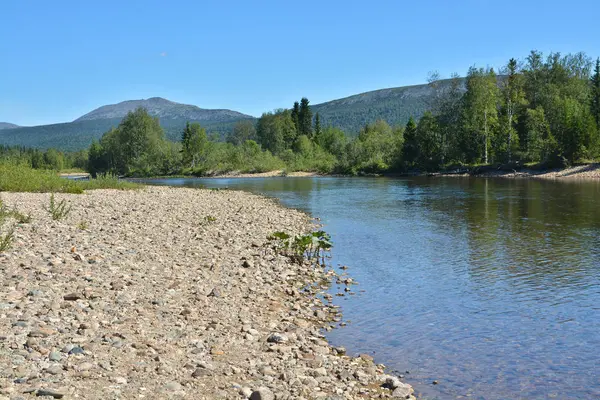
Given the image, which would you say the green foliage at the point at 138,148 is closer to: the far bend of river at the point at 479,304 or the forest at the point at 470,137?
the forest at the point at 470,137

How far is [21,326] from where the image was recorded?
24.1 feet

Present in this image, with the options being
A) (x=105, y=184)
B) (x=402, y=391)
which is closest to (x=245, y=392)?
(x=402, y=391)

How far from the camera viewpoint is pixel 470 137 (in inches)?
3403

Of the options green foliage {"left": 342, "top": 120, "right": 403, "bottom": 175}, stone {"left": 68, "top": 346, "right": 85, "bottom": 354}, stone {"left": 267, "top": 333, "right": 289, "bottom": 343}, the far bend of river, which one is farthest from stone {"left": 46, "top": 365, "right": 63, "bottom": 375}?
green foliage {"left": 342, "top": 120, "right": 403, "bottom": 175}

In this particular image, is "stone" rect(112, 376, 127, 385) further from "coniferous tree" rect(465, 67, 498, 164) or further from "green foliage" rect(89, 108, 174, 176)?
"green foliage" rect(89, 108, 174, 176)

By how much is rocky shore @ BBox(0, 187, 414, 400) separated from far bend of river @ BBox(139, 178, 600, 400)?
40.3 inches

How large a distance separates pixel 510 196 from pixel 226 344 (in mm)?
38637

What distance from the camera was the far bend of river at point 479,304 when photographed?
27.6 ft

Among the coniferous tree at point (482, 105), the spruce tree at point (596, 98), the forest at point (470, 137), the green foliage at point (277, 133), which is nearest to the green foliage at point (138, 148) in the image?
the forest at point (470, 137)

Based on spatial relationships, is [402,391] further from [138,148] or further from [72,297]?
[138,148]

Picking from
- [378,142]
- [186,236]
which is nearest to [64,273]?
[186,236]

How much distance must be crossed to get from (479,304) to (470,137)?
78.9 meters

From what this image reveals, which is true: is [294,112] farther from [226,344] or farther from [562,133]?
[226,344]

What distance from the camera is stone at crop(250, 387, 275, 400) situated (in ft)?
20.8
